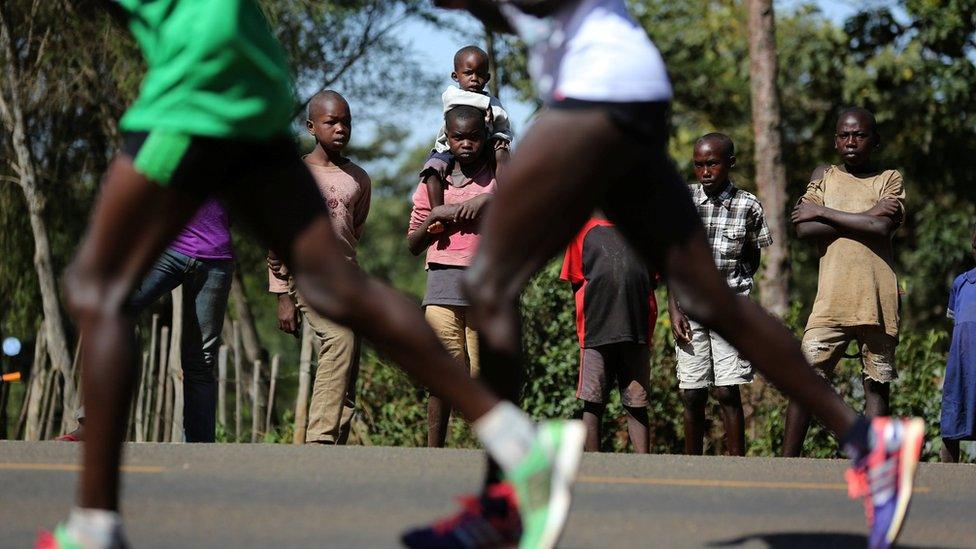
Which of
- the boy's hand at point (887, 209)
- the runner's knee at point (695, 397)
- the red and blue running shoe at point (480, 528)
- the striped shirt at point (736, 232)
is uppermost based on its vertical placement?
the boy's hand at point (887, 209)

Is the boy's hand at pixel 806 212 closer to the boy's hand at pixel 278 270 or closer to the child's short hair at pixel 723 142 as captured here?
the child's short hair at pixel 723 142

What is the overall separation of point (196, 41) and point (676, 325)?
472cm

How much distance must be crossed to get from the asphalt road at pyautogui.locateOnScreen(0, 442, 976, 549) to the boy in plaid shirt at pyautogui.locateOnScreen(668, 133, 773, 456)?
146 centimetres

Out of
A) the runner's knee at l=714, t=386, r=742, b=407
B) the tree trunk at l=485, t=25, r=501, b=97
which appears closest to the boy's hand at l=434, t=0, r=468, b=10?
the runner's knee at l=714, t=386, r=742, b=407

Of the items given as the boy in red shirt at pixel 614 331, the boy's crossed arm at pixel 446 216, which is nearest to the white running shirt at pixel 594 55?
the boy's crossed arm at pixel 446 216

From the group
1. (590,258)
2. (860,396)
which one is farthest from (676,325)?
(860,396)

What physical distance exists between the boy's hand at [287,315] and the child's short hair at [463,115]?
1278mm

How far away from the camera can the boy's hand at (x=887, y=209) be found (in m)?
7.95

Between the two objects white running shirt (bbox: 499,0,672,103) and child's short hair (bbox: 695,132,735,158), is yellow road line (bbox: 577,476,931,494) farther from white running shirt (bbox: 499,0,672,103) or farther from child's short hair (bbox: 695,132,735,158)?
child's short hair (bbox: 695,132,735,158)

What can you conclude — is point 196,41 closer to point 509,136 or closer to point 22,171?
point 509,136

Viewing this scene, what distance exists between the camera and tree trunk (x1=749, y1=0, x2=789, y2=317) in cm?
1373

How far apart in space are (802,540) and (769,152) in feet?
32.8

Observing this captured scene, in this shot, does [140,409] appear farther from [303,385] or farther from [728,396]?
[728,396]

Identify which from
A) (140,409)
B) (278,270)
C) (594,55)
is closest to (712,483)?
(594,55)
